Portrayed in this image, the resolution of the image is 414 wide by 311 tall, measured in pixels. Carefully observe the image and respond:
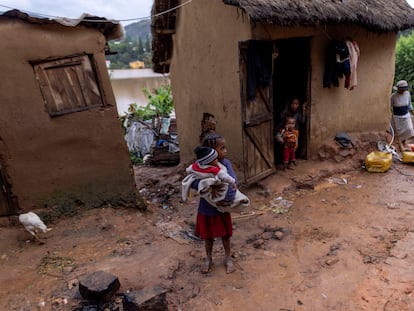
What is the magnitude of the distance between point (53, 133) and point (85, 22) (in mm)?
1597

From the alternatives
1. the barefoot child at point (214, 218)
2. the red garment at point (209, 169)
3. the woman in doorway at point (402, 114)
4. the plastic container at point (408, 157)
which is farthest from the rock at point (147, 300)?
the woman in doorway at point (402, 114)

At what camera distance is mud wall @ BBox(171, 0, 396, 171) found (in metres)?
5.68

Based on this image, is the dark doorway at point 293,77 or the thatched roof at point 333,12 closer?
the thatched roof at point 333,12

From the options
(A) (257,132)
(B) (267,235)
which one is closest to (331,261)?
(B) (267,235)

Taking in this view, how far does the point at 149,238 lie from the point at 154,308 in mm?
1651

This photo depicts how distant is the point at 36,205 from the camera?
4.78 metres

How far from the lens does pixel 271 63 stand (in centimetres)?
577

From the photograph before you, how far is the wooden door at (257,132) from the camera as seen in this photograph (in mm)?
5664

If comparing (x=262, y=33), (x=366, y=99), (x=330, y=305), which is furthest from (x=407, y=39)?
(x=330, y=305)

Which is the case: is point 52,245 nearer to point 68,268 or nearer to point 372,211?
point 68,268

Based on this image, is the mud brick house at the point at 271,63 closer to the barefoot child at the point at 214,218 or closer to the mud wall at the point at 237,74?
the mud wall at the point at 237,74

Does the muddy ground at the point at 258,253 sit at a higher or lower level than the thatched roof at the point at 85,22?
lower

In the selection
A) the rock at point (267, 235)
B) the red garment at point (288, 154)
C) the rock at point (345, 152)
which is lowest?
the rock at point (267, 235)

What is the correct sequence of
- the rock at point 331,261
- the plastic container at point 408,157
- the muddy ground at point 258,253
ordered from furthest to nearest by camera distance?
1. the plastic container at point 408,157
2. the rock at point 331,261
3. the muddy ground at point 258,253
